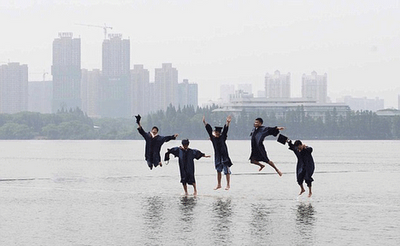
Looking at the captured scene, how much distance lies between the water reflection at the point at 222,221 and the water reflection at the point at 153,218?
3.22 feet

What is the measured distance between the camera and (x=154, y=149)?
80.6 feet

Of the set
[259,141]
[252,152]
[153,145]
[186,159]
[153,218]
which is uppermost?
[259,141]

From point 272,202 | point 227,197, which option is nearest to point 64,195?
point 227,197

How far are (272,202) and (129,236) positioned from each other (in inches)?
289

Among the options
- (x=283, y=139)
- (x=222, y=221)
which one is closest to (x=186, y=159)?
(x=283, y=139)

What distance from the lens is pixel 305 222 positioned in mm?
16781

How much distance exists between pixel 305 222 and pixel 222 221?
159 cm

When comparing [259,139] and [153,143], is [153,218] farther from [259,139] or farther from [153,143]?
[153,143]

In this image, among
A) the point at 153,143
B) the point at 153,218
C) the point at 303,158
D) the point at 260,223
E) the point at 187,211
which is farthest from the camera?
the point at 153,143

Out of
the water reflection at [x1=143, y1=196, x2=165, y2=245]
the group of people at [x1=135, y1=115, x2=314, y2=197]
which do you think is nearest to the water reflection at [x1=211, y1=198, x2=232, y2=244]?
the water reflection at [x1=143, y1=196, x2=165, y2=245]

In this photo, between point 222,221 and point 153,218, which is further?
point 153,218

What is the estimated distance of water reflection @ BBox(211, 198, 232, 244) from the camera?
14.5 metres

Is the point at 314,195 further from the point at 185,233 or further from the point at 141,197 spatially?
the point at 185,233

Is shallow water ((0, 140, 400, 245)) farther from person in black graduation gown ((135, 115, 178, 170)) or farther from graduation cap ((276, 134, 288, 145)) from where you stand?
graduation cap ((276, 134, 288, 145))
